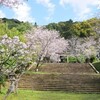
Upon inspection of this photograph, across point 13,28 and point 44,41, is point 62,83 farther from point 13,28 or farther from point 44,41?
point 13,28

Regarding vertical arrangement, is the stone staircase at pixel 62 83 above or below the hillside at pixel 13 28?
below

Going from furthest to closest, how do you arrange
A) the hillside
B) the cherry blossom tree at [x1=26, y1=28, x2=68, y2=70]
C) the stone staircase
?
1. the cherry blossom tree at [x1=26, y1=28, x2=68, y2=70]
2. the hillside
3. the stone staircase

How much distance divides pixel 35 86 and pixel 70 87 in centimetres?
269

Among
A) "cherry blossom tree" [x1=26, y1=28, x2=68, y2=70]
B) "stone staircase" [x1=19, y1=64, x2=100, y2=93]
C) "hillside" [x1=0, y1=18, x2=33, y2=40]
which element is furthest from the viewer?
"cherry blossom tree" [x1=26, y1=28, x2=68, y2=70]

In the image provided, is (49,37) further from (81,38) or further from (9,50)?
(9,50)

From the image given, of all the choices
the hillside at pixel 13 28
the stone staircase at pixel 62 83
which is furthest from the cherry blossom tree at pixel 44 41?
the stone staircase at pixel 62 83

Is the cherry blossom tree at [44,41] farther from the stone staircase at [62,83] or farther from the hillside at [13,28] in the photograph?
the stone staircase at [62,83]

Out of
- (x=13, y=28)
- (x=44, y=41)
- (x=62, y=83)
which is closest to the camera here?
(x=62, y=83)

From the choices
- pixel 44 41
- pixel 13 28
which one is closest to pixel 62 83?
pixel 44 41

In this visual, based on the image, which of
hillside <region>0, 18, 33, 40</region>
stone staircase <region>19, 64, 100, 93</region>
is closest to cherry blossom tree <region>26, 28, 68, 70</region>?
hillside <region>0, 18, 33, 40</region>

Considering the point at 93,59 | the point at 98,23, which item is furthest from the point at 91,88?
the point at 93,59

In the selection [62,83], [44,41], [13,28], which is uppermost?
[13,28]

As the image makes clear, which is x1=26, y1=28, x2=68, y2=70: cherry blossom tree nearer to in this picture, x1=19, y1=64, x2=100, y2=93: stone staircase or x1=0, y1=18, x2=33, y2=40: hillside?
x1=0, y1=18, x2=33, y2=40: hillside

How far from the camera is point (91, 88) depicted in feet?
85.8
